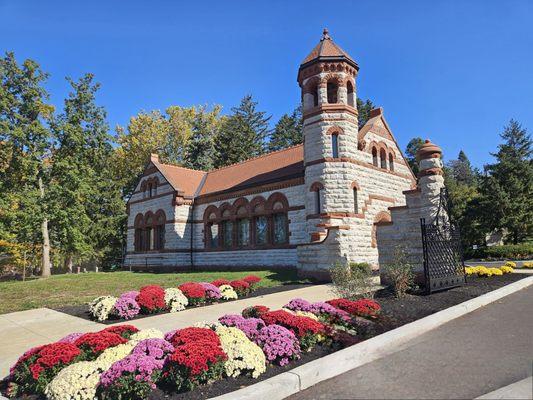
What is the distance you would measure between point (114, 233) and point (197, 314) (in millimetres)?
33836

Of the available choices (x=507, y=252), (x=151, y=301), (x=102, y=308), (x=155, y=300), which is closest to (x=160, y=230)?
(x=155, y=300)

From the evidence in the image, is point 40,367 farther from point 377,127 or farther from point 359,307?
point 377,127

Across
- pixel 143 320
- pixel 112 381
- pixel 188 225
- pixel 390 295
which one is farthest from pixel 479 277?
pixel 188 225

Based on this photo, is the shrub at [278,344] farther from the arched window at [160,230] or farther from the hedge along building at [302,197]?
the arched window at [160,230]

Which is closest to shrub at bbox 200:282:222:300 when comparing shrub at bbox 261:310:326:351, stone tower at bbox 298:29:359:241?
shrub at bbox 261:310:326:351

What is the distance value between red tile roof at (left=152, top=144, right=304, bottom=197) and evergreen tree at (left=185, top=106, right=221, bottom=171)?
15.1 m

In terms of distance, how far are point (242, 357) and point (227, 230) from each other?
2225 cm

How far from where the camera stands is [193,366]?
15.8 feet

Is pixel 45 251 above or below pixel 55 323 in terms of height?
above

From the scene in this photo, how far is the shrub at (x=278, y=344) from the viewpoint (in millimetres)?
5785

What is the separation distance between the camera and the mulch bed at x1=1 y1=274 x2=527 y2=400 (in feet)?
15.8

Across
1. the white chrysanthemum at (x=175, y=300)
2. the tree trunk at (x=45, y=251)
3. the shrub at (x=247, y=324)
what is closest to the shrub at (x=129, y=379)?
the shrub at (x=247, y=324)

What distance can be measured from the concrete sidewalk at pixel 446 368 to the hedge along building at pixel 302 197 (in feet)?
24.3

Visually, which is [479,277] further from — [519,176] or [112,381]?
[519,176]
